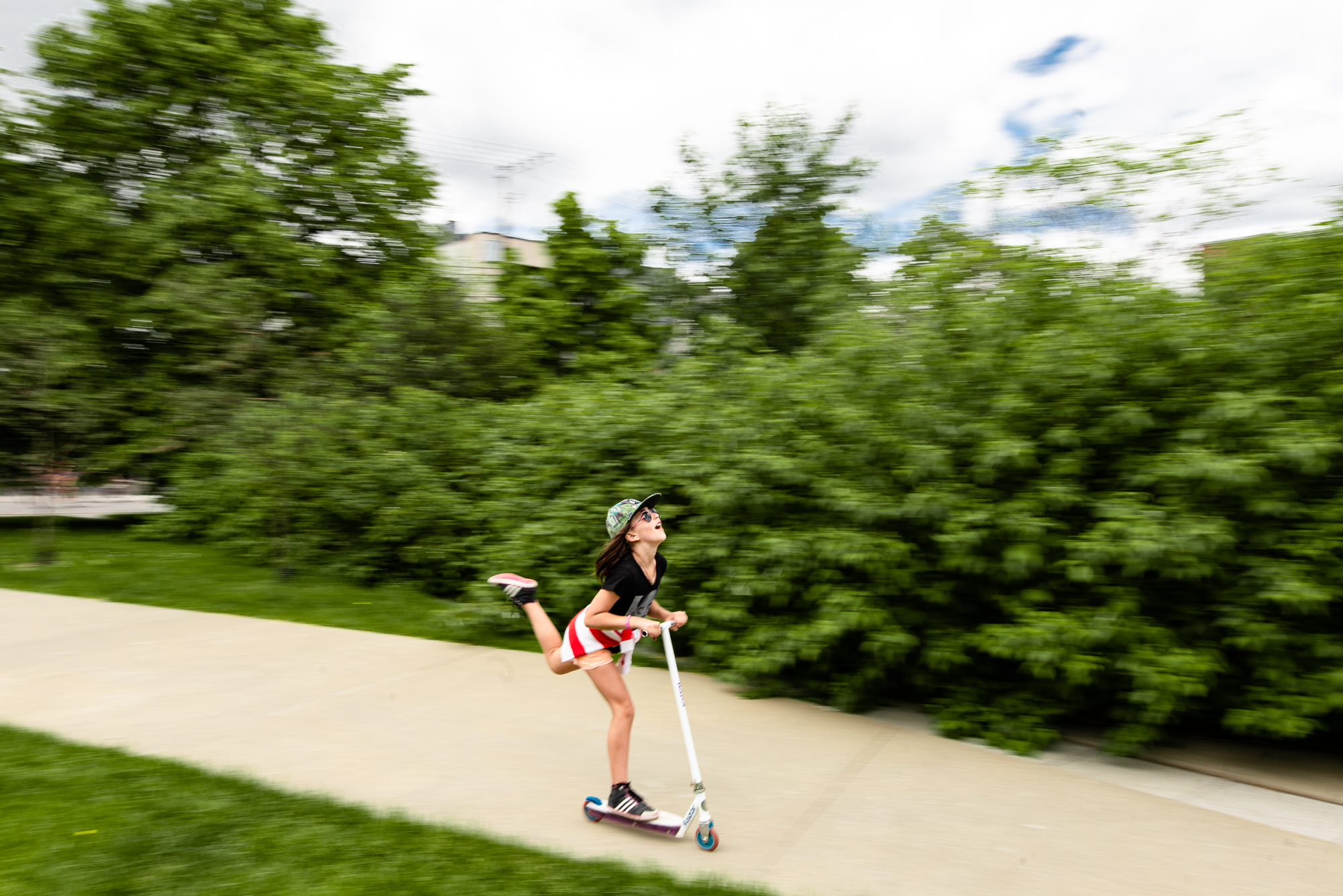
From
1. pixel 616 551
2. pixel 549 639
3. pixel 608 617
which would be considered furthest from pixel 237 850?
pixel 616 551

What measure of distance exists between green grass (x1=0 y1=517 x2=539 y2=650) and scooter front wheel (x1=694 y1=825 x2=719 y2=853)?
3740 millimetres

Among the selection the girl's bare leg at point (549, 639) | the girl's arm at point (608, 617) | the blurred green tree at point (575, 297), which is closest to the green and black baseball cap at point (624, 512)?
the girl's arm at point (608, 617)

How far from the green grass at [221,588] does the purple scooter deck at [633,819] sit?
11.0 feet

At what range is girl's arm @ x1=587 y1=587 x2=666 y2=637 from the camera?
4.07 m

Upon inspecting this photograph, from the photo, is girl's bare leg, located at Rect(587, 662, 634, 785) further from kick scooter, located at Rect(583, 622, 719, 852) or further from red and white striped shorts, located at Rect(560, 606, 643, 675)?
kick scooter, located at Rect(583, 622, 719, 852)

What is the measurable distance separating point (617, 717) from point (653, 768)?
101 centimetres

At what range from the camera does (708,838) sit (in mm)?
4016

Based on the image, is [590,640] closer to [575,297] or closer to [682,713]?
[682,713]

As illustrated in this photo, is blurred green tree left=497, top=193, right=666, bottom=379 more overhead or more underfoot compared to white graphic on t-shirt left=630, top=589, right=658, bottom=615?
more overhead

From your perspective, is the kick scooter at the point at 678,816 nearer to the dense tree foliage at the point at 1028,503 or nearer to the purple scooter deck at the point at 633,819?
the purple scooter deck at the point at 633,819

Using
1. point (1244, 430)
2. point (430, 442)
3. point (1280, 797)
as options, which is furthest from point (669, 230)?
point (1280, 797)

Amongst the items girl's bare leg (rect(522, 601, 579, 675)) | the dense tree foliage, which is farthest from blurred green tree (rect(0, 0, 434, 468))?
girl's bare leg (rect(522, 601, 579, 675))

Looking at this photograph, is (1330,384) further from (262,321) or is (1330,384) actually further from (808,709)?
(262,321)

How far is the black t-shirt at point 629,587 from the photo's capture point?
→ 13.6 feet
